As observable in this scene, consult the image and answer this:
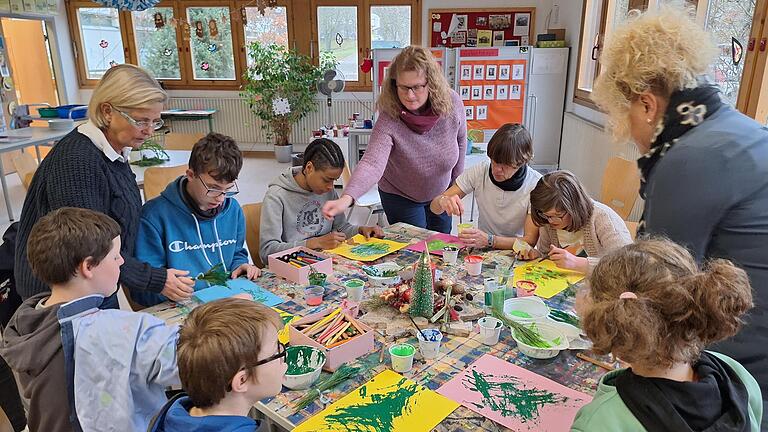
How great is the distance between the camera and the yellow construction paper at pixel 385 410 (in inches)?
43.8

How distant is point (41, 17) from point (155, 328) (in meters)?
7.97

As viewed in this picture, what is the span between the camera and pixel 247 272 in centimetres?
194

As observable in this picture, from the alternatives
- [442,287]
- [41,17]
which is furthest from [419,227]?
[41,17]

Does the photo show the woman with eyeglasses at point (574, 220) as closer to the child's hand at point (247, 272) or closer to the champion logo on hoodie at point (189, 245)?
the child's hand at point (247, 272)

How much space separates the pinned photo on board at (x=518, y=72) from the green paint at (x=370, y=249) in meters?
4.55

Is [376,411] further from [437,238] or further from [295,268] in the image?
[437,238]

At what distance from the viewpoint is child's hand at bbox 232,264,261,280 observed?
1924 mm

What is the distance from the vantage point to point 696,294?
887mm

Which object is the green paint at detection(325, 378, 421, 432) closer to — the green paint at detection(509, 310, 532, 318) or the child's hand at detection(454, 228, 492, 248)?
the green paint at detection(509, 310, 532, 318)

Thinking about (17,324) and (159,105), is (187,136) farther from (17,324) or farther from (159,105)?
(17,324)

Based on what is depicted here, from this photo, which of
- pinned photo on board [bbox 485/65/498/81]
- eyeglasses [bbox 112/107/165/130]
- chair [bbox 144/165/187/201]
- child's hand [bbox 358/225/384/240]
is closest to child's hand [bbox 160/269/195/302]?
eyeglasses [bbox 112/107/165/130]

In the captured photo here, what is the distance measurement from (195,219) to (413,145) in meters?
1.03

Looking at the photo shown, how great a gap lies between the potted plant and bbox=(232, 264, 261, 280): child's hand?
5.14 meters

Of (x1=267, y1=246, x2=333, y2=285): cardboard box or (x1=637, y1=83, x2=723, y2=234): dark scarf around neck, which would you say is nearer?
(x1=637, y1=83, x2=723, y2=234): dark scarf around neck
